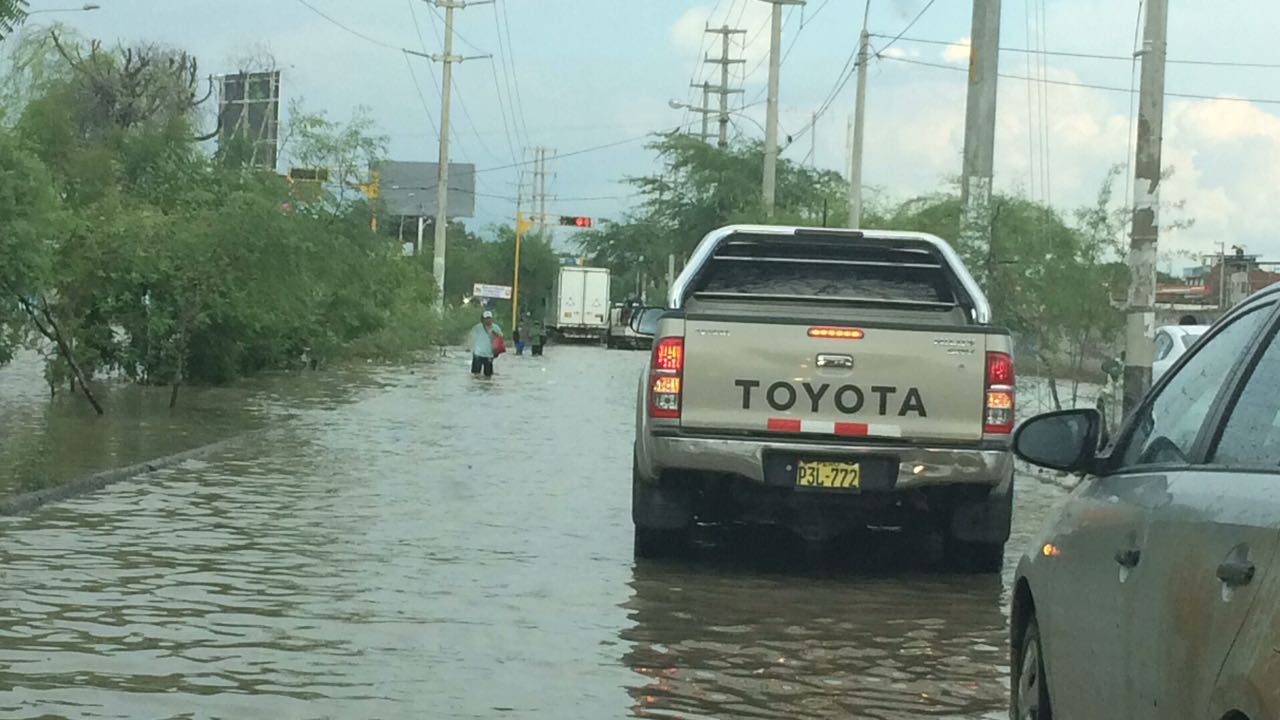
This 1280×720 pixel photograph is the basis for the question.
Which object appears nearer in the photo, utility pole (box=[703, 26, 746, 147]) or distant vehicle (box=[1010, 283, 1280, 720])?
distant vehicle (box=[1010, 283, 1280, 720])

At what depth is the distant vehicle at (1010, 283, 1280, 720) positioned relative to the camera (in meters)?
3.99

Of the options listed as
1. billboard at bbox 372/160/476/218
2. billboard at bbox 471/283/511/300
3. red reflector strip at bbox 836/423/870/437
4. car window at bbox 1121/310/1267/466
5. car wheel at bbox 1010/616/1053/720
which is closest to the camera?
car window at bbox 1121/310/1267/466

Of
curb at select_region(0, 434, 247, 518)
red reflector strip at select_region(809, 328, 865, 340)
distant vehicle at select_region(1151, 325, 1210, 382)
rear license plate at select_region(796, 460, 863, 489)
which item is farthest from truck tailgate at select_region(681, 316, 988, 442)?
distant vehicle at select_region(1151, 325, 1210, 382)

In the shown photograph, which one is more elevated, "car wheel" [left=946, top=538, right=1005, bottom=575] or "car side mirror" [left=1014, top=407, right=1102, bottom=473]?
→ "car side mirror" [left=1014, top=407, right=1102, bottom=473]

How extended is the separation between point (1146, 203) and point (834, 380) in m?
7.43

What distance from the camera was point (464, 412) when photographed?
96.4ft

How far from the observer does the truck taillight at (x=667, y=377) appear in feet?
37.8

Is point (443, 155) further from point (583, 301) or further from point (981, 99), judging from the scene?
point (981, 99)

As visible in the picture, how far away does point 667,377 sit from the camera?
37.9 feet

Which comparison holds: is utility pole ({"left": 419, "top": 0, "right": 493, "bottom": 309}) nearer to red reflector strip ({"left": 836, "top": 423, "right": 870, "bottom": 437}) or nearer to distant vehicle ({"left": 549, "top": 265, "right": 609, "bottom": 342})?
distant vehicle ({"left": 549, "top": 265, "right": 609, "bottom": 342})

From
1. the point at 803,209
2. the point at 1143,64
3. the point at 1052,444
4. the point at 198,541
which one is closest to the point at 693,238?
the point at 803,209

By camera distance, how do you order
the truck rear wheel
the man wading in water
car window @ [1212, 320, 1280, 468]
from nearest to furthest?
car window @ [1212, 320, 1280, 468] → the truck rear wheel → the man wading in water

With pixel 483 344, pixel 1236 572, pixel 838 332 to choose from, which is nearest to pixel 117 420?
pixel 838 332

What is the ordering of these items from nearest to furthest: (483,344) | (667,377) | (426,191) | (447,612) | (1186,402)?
(1186,402) → (447,612) → (667,377) → (483,344) → (426,191)
